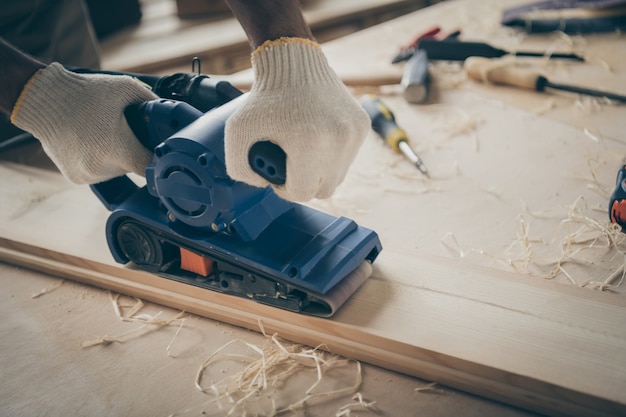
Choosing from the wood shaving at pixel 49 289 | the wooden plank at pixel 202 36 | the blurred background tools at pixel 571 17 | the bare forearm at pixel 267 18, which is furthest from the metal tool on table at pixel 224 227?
the blurred background tools at pixel 571 17

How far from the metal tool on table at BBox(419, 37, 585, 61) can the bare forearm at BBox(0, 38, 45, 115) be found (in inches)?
60.7

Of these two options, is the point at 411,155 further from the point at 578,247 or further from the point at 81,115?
the point at 81,115

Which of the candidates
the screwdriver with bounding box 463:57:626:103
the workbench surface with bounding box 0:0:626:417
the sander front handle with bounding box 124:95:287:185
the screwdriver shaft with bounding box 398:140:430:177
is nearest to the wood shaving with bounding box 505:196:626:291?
the workbench surface with bounding box 0:0:626:417

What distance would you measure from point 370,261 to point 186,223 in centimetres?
39

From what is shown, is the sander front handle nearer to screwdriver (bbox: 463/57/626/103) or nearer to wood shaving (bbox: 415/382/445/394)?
wood shaving (bbox: 415/382/445/394)

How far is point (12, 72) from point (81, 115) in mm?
164

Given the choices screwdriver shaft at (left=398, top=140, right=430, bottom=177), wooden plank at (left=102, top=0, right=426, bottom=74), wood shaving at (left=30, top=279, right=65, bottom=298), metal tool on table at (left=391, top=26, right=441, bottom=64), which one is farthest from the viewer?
wooden plank at (left=102, top=0, right=426, bottom=74)

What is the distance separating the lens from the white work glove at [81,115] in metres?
1.26

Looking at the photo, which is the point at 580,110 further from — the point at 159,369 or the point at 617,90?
the point at 159,369

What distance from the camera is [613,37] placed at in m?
2.50

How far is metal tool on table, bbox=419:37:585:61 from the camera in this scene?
7.51 ft

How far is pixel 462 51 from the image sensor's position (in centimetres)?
232

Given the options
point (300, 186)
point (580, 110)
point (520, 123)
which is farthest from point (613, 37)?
point (300, 186)

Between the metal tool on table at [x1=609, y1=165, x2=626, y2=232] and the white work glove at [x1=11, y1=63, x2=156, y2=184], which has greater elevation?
the white work glove at [x1=11, y1=63, x2=156, y2=184]
